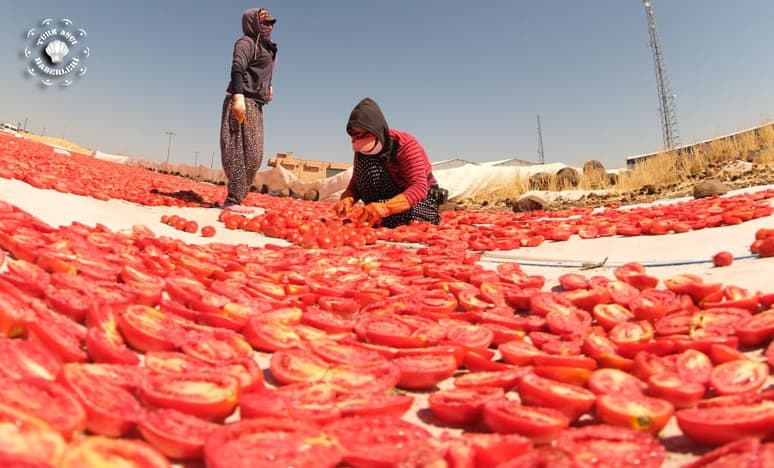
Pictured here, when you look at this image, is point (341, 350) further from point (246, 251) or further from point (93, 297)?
point (246, 251)

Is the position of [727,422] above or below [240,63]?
below

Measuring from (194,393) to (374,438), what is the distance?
17.7 inches

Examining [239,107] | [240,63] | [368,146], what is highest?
[240,63]

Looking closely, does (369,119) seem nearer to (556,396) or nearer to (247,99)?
(247,99)

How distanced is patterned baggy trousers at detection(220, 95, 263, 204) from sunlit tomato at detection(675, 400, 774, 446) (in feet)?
18.1

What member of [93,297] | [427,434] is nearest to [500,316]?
[427,434]

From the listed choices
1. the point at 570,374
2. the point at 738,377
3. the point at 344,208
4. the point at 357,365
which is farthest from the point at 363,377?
the point at 344,208

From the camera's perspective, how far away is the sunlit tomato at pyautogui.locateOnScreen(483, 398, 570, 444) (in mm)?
1077

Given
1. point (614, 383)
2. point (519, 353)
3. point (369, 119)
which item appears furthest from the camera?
point (369, 119)

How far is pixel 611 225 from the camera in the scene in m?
4.56

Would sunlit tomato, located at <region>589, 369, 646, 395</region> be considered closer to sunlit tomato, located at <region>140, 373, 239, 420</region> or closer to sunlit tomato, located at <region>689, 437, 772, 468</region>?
sunlit tomato, located at <region>689, 437, 772, 468</region>

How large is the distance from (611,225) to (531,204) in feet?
15.3

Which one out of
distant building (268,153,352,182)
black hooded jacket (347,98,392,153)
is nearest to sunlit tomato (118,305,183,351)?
black hooded jacket (347,98,392,153)

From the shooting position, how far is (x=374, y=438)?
1.04 m
